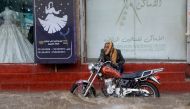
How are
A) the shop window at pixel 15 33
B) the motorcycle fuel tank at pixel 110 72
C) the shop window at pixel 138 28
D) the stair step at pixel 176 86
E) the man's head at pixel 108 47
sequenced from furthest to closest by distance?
the shop window at pixel 15 33, the shop window at pixel 138 28, the stair step at pixel 176 86, the man's head at pixel 108 47, the motorcycle fuel tank at pixel 110 72

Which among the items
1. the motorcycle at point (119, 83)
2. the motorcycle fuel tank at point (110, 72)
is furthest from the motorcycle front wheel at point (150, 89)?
the motorcycle fuel tank at point (110, 72)

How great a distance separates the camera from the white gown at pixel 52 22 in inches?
485

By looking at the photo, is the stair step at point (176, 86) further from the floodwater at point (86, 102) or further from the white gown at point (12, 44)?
the white gown at point (12, 44)

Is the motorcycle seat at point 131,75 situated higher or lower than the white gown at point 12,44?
lower

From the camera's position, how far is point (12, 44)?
13.0 m

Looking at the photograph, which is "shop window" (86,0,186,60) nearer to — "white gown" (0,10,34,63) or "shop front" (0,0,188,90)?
"shop front" (0,0,188,90)

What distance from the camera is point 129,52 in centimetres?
1285

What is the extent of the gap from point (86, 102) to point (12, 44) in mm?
3066

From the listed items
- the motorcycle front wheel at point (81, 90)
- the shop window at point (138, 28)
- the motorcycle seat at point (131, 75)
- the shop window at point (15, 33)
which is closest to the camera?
the motorcycle seat at point (131, 75)

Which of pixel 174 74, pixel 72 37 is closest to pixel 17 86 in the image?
pixel 72 37

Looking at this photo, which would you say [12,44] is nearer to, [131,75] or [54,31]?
[54,31]

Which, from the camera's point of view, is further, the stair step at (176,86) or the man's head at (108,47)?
the stair step at (176,86)

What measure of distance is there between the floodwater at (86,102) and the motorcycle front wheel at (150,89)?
149 mm

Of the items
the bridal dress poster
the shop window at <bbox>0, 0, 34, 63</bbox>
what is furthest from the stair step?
the shop window at <bbox>0, 0, 34, 63</bbox>
